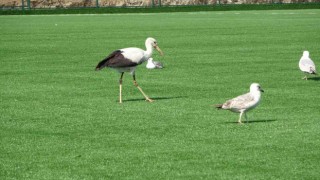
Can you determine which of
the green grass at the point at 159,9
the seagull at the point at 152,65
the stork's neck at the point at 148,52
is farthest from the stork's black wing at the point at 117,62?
the green grass at the point at 159,9

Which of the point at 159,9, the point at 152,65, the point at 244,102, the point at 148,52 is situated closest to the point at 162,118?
the point at 244,102

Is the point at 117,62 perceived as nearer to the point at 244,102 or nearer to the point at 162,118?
the point at 162,118

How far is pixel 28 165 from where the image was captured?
1217cm

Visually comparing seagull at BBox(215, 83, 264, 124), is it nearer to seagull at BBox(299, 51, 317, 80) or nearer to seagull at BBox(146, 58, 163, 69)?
seagull at BBox(299, 51, 317, 80)

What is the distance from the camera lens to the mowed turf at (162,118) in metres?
11.9

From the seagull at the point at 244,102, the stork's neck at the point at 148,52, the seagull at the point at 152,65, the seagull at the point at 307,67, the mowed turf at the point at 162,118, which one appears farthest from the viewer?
the seagull at the point at 152,65

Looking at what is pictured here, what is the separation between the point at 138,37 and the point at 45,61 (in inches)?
442

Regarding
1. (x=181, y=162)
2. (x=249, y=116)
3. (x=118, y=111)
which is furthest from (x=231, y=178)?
(x=118, y=111)

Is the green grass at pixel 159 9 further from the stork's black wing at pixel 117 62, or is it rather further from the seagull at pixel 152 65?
the stork's black wing at pixel 117 62

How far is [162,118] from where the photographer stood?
1619 centimetres

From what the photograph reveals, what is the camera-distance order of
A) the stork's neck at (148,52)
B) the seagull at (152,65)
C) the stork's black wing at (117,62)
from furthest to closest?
the seagull at (152,65)
the stork's neck at (148,52)
the stork's black wing at (117,62)

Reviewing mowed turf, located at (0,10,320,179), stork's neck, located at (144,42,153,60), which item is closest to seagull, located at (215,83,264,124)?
mowed turf, located at (0,10,320,179)

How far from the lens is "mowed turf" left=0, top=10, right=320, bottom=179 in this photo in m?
11.9

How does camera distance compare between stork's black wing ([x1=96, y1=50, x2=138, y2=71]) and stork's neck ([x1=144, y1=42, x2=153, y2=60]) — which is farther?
stork's neck ([x1=144, y1=42, x2=153, y2=60])
